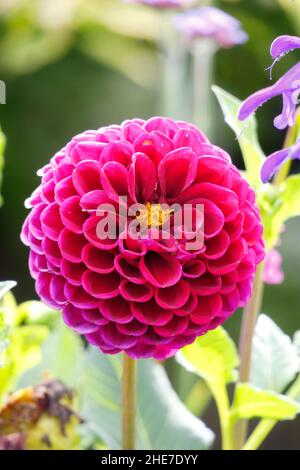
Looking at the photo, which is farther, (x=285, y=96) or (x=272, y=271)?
(x=272, y=271)

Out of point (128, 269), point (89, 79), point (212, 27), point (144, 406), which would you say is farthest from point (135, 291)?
point (89, 79)

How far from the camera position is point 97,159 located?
0.25 m

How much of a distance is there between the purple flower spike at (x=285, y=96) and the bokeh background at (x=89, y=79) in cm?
79

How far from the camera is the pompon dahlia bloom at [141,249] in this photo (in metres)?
0.24

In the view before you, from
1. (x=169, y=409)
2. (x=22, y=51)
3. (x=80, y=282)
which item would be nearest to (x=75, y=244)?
(x=80, y=282)

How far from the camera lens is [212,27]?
1.91 feet

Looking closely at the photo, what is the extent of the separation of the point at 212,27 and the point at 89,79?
63 centimetres

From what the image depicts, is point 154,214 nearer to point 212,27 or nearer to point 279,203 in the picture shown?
point 279,203

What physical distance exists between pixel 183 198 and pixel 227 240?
0.02 meters

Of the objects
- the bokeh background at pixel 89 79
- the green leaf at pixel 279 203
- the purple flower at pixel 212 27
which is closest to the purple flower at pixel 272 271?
the green leaf at pixel 279 203

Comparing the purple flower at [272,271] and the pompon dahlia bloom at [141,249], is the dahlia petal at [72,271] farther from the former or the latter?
the purple flower at [272,271]

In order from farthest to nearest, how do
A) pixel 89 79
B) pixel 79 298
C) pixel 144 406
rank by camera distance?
1. pixel 89 79
2. pixel 144 406
3. pixel 79 298

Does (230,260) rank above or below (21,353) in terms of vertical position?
above

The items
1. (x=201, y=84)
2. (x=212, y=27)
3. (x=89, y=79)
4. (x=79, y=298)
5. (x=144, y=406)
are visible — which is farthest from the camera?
(x=89, y=79)
